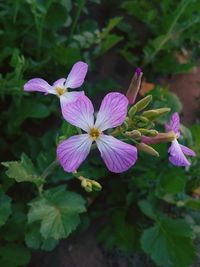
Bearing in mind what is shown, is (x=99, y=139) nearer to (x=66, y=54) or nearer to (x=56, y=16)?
(x=66, y=54)

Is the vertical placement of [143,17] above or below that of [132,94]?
above

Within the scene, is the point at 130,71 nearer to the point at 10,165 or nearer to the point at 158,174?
the point at 158,174

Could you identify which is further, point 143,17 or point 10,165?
point 143,17

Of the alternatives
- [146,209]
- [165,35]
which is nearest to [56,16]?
[165,35]

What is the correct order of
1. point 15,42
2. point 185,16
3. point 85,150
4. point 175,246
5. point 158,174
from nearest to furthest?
point 85,150, point 175,246, point 158,174, point 15,42, point 185,16

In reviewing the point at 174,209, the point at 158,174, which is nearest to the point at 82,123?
the point at 158,174

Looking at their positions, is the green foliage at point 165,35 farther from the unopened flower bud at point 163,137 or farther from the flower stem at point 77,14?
the unopened flower bud at point 163,137
